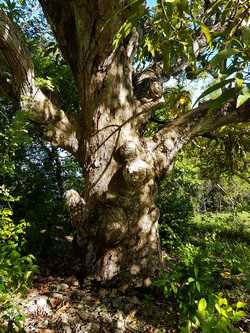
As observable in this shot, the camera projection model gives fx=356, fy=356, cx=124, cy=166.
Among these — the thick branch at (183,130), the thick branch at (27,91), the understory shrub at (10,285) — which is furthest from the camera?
the thick branch at (183,130)

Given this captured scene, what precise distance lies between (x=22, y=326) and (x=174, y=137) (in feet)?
7.76

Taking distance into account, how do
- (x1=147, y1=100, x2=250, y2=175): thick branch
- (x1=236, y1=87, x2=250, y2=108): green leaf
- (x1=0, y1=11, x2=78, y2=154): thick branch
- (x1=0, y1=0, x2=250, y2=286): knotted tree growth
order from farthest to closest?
(x1=147, y1=100, x2=250, y2=175): thick branch, (x1=0, y1=0, x2=250, y2=286): knotted tree growth, (x1=0, y1=11, x2=78, y2=154): thick branch, (x1=236, y1=87, x2=250, y2=108): green leaf

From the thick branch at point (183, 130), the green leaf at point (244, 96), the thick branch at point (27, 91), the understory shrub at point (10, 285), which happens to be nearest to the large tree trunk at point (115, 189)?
the thick branch at point (183, 130)

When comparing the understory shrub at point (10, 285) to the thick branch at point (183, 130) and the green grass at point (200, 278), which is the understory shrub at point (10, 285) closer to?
the green grass at point (200, 278)

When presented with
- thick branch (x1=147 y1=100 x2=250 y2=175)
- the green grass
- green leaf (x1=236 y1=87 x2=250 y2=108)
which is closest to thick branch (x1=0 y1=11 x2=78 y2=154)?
thick branch (x1=147 y1=100 x2=250 y2=175)

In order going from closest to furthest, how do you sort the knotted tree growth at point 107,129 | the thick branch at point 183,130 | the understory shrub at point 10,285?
the understory shrub at point 10,285, the knotted tree growth at point 107,129, the thick branch at point 183,130

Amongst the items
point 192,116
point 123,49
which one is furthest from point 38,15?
point 192,116

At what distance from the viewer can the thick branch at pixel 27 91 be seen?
10.9 ft

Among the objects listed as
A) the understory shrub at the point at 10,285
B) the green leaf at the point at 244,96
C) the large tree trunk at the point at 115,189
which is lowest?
the understory shrub at the point at 10,285

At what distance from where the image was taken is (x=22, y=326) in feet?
9.40

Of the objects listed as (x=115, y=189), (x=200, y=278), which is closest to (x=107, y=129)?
(x=115, y=189)

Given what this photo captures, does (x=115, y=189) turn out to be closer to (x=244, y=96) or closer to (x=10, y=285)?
(x=10, y=285)

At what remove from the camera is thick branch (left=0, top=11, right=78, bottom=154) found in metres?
3.32

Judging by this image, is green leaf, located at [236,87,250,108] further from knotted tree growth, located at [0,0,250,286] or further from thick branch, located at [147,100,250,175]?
thick branch, located at [147,100,250,175]
